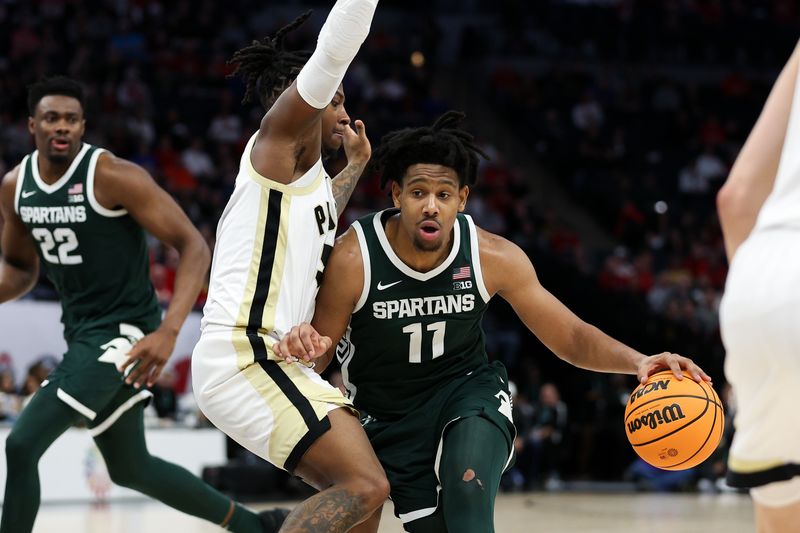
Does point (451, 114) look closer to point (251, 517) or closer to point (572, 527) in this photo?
point (251, 517)

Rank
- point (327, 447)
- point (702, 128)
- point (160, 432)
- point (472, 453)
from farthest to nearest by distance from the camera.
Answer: point (702, 128), point (160, 432), point (472, 453), point (327, 447)

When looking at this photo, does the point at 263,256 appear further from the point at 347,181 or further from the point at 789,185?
the point at 789,185

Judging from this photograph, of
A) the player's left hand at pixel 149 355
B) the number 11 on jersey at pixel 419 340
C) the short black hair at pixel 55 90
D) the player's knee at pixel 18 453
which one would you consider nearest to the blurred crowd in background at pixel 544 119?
the short black hair at pixel 55 90

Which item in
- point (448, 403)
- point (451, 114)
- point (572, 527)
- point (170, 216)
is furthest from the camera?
point (572, 527)

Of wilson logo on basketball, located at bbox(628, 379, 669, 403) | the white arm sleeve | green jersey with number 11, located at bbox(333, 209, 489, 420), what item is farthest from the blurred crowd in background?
wilson logo on basketball, located at bbox(628, 379, 669, 403)

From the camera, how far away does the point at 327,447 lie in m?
3.76

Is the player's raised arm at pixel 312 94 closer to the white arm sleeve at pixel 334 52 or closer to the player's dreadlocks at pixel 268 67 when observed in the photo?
the white arm sleeve at pixel 334 52

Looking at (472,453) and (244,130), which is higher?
(244,130)

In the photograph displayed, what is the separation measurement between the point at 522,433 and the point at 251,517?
28.1 ft

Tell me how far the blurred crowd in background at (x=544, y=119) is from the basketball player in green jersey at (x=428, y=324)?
22.4 ft

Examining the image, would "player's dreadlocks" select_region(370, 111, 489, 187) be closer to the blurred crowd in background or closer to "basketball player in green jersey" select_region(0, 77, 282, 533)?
"basketball player in green jersey" select_region(0, 77, 282, 533)

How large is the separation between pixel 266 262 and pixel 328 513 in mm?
862

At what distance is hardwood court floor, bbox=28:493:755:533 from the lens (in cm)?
859

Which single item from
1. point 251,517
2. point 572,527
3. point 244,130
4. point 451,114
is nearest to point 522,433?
point 572,527
